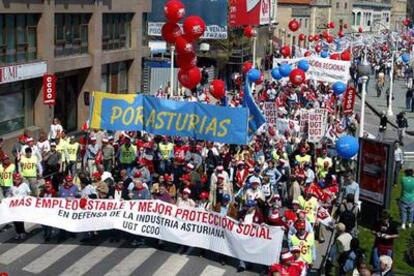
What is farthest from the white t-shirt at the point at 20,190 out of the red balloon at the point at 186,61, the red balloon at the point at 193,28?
the red balloon at the point at 186,61

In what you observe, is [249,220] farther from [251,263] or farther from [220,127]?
[220,127]

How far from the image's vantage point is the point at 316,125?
843 inches

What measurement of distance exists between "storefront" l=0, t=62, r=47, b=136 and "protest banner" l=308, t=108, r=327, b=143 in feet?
30.4

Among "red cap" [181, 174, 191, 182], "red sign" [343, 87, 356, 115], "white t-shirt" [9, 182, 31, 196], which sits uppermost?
"red sign" [343, 87, 356, 115]

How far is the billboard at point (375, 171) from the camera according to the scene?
15812mm

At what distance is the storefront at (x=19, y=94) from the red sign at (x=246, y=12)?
19259 mm

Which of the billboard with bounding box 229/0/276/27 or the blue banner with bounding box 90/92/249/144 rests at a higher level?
the billboard with bounding box 229/0/276/27

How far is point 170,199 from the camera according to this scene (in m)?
14.7

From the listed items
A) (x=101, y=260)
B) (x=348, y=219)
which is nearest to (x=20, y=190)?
(x=101, y=260)

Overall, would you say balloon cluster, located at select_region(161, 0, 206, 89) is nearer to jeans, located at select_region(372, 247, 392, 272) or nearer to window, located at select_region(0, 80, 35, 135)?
window, located at select_region(0, 80, 35, 135)

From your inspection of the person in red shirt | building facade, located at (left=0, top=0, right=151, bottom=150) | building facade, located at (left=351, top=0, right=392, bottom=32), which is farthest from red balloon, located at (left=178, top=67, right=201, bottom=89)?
building facade, located at (left=351, top=0, right=392, bottom=32)

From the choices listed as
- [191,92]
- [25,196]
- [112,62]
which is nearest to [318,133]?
[25,196]

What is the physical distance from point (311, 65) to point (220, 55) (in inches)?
738

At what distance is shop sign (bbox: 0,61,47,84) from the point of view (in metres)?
23.0
